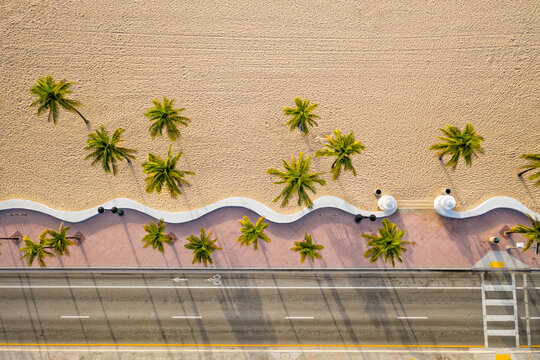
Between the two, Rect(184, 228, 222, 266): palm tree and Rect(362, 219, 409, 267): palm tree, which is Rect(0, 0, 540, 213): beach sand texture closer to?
Rect(362, 219, 409, 267): palm tree

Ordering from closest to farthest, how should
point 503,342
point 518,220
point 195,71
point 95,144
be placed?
point 95,144
point 503,342
point 518,220
point 195,71

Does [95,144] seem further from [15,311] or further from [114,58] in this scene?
[15,311]

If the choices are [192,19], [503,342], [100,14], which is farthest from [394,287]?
[100,14]

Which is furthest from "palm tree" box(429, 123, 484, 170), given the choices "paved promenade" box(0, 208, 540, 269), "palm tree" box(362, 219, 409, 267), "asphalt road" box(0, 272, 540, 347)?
"asphalt road" box(0, 272, 540, 347)

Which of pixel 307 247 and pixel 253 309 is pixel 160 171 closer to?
pixel 307 247

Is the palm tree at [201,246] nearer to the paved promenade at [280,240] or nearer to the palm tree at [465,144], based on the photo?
the paved promenade at [280,240]

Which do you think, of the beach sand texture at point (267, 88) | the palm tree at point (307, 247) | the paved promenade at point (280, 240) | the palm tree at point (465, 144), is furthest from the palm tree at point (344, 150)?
the palm tree at point (465, 144)
